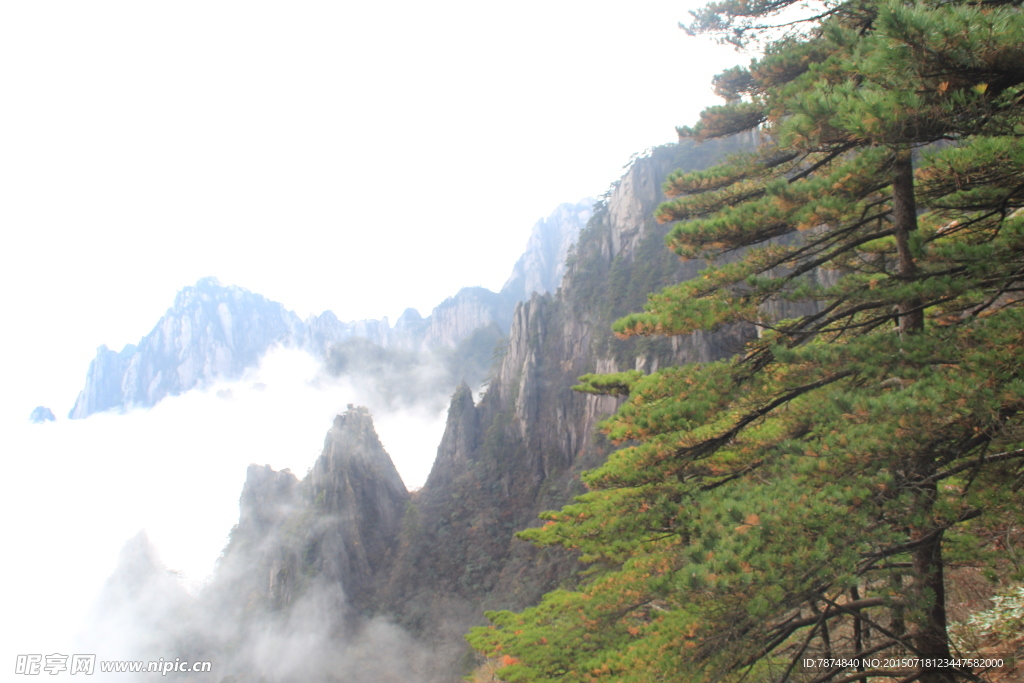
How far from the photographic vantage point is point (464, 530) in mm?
48062

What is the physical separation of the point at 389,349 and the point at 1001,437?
323ft

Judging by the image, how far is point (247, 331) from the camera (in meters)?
115

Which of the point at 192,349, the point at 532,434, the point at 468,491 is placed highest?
the point at 192,349

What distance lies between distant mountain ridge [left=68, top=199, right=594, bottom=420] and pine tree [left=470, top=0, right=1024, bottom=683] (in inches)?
3759

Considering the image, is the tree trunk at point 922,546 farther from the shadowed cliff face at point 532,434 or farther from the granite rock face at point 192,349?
the granite rock face at point 192,349

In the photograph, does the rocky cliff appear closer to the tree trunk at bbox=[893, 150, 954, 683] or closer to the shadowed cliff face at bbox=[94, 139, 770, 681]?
the shadowed cliff face at bbox=[94, 139, 770, 681]

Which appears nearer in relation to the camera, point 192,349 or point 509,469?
point 509,469

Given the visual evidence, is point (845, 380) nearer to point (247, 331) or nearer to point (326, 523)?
point (326, 523)

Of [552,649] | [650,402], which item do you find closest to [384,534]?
[552,649]

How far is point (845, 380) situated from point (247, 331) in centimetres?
12810

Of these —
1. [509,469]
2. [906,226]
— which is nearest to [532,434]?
[509,469]

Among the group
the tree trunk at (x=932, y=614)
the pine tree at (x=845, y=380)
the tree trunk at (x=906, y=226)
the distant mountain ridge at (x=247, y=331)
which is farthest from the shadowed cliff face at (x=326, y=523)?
the tree trunk at (x=906, y=226)

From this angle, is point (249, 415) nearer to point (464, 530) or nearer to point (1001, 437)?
point (464, 530)

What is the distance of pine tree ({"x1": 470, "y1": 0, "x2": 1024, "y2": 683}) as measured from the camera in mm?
3232
